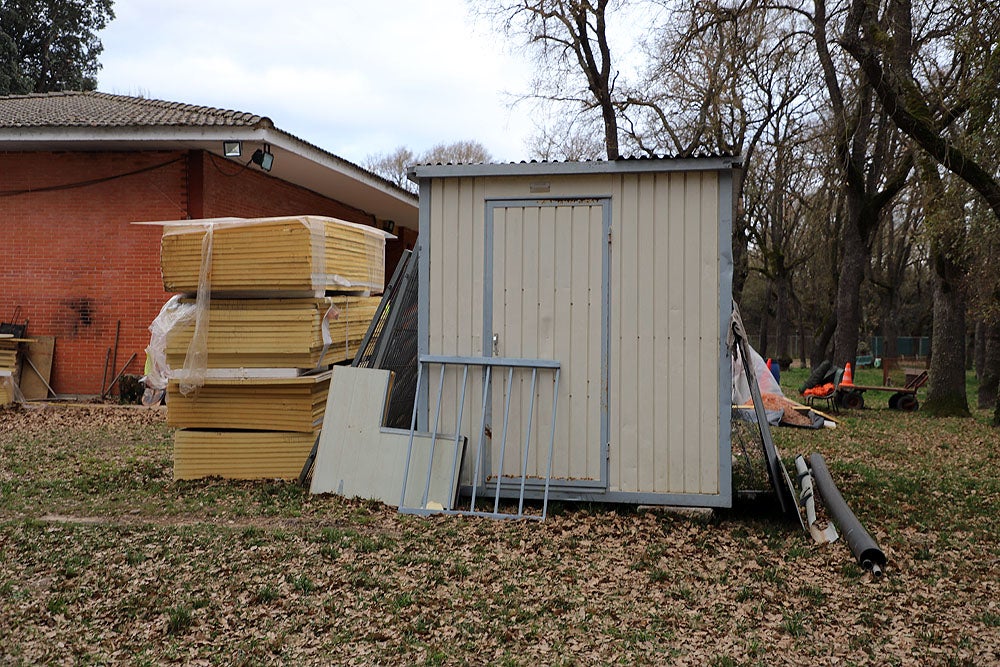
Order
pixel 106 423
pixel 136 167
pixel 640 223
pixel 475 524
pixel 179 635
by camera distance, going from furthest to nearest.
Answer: pixel 136 167
pixel 106 423
pixel 640 223
pixel 475 524
pixel 179 635

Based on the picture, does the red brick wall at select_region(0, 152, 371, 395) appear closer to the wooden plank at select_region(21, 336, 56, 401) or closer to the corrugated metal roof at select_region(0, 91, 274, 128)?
the wooden plank at select_region(21, 336, 56, 401)

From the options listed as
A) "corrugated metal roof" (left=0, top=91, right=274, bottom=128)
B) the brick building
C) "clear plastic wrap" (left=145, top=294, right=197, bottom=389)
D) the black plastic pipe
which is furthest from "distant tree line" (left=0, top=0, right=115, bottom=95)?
the black plastic pipe

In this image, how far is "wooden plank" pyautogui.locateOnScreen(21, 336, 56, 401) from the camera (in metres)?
14.3

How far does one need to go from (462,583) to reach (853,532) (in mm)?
2758

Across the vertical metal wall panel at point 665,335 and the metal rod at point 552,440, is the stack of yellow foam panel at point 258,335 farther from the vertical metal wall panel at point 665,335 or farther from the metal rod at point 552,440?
the vertical metal wall panel at point 665,335

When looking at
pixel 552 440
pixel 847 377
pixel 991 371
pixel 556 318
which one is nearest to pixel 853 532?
pixel 552 440

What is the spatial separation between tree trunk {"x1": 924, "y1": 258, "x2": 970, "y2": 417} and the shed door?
11.0 m

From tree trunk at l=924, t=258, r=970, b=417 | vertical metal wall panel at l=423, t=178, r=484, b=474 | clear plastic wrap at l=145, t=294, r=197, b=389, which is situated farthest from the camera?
tree trunk at l=924, t=258, r=970, b=417

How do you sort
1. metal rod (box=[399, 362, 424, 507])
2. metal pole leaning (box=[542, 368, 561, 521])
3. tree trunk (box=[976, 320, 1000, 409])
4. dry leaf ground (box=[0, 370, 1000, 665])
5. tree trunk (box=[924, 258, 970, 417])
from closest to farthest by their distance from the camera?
dry leaf ground (box=[0, 370, 1000, 665]) → metal pole leaning (box=[542, 368, 561, 521]) → metal rod (box=[399, 362, 424, 507]) → tree trunk (box=[924, 258, 970, 417]) → tree trunk (box=[976, 320, 1000, 409])

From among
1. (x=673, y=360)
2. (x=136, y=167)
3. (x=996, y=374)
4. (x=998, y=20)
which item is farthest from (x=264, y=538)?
(x=996, y=374)

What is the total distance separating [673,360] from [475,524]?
6.58 feet

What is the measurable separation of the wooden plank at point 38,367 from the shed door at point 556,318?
1028 centimetres

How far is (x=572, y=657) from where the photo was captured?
4258 millimetres

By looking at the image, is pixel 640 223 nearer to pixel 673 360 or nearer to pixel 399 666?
pixel 673 360
